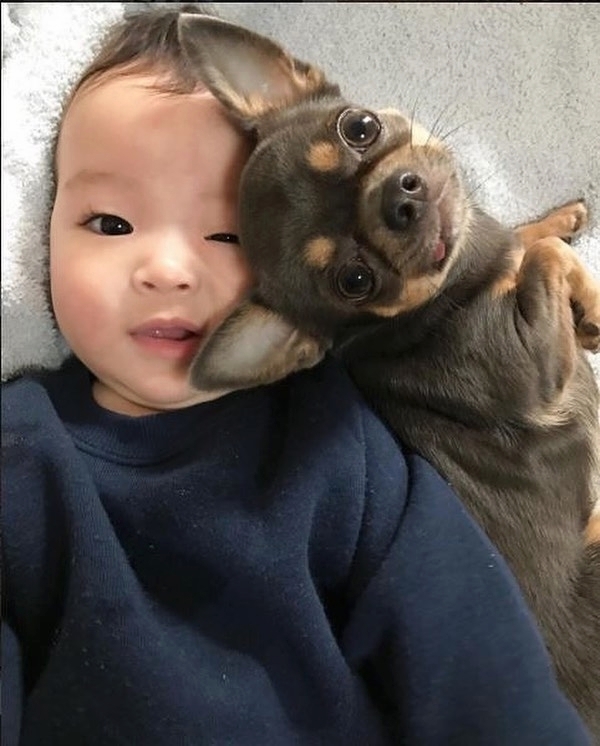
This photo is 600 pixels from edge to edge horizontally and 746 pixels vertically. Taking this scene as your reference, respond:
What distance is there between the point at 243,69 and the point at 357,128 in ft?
0.73

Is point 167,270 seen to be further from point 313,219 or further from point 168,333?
point 313,219

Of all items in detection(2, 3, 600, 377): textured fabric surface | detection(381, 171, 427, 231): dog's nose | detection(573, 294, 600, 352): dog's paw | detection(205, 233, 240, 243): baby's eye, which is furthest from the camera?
detection(2, 3, 600, 377): textured fabric surface

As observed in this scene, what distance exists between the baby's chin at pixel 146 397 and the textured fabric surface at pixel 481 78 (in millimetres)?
161

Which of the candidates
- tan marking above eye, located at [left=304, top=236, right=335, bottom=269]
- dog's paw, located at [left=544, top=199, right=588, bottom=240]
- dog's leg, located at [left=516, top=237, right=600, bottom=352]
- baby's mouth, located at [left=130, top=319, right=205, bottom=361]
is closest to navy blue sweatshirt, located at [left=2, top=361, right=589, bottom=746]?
baby's mouth, located at [left=130, top=319, right=205, bottom=361]

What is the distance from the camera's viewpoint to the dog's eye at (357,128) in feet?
5.06

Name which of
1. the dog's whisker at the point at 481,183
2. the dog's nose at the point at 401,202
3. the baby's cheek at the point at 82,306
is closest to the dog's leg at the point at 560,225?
the dog's whisker at the point at 481,183

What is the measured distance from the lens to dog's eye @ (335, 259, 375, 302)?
1.51 metres

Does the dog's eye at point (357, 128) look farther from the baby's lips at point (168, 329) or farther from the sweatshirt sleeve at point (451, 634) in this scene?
the sweatshirt sleeve at point (451, 634)

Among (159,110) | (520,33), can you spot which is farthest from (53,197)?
(520,33)

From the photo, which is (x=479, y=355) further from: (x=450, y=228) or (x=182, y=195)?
(x=182, y=195)

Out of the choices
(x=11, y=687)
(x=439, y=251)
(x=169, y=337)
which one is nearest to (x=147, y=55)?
(x=169, y=337)

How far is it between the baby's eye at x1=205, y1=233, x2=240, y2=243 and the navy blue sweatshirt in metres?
0.27

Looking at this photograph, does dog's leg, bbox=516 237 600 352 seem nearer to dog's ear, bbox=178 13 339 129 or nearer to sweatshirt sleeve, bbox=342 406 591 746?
sweatshirt sleeve, bbox=342 406 591 746

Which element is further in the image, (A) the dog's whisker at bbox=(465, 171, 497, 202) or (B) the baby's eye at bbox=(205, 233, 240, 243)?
(A) the dog's whisker at bbox=(465, 171, 497, 202)
